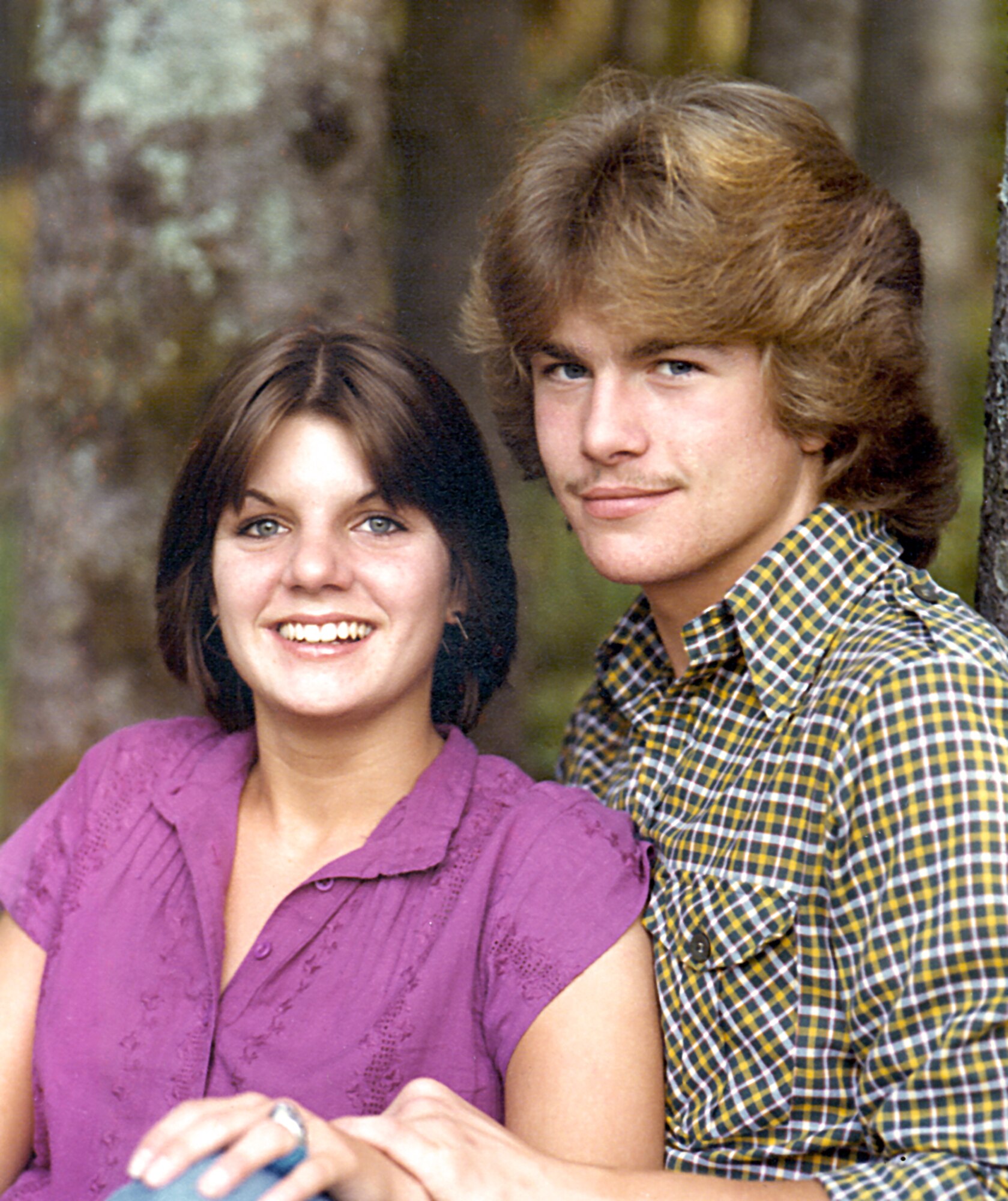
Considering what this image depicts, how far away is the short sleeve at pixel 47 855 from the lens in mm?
2090

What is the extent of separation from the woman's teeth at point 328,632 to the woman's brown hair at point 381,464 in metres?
0.18

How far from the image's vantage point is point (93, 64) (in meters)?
2.62

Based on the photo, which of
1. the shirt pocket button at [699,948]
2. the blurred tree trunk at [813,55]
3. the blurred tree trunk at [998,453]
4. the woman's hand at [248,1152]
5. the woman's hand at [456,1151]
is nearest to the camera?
the woman's hand at [248,1152]

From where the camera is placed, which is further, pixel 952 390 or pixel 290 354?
pixel 952 390

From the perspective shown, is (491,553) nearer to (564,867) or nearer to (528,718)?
(564,867)

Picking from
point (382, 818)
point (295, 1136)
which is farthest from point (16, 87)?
point (295, 1136)

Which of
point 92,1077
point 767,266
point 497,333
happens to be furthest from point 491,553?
point 92,1077

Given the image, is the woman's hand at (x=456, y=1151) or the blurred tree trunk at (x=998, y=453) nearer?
the woman's hand at (x=456, y=1151)

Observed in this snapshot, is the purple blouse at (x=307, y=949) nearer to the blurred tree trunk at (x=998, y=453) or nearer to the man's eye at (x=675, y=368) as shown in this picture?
the man's eye at (x=675, y=368)

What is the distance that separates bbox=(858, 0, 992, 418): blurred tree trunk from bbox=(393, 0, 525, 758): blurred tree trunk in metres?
0.76

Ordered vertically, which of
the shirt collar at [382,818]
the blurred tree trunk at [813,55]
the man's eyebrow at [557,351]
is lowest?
the shirt collar at [382,818]

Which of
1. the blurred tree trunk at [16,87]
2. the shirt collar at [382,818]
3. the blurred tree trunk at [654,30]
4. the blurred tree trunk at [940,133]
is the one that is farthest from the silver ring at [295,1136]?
the blurred tree trunk at [654,30]

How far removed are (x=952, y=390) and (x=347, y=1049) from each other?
5.62 ft

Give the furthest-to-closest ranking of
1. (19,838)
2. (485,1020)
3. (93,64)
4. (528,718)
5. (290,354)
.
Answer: (528,718)
(93,64)
(19,838)
(290,354)
(485,1020)
